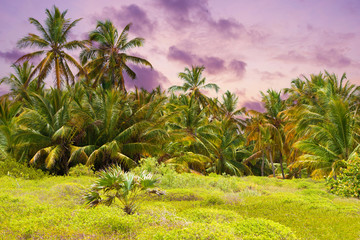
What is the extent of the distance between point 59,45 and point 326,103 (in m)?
19.7

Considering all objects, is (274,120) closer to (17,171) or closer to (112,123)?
(112,123)

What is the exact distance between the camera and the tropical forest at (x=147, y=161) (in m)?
5.92

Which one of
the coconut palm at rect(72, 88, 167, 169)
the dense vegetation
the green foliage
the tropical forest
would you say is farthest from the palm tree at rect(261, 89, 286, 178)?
the green foliage

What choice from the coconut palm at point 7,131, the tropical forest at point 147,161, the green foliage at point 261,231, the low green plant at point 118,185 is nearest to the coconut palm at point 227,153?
the tropical forest at point 147,161

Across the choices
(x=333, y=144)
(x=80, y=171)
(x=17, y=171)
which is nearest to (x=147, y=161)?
(x=80, y=171)

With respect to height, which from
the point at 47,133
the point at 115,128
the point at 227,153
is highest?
the point at 115,128

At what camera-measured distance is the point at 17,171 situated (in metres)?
14.3

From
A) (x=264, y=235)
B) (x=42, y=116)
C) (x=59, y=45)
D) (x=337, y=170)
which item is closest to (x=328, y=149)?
(x=337, y=170)

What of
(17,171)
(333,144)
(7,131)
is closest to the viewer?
(17,171)

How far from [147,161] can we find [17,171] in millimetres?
6919

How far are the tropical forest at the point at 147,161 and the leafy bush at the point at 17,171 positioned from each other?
2.0 inches

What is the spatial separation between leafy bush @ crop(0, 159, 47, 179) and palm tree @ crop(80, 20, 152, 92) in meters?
9.68

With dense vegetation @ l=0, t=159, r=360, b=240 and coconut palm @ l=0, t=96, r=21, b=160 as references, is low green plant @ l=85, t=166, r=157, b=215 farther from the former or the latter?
coconut palm @ l=0, t=96, r=21, b=160

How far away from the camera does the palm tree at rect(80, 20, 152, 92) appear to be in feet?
74.2
